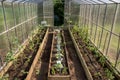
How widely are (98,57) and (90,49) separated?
35.7 inches

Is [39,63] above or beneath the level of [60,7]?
beneath

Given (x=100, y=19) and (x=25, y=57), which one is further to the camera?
(x=100, y=19)

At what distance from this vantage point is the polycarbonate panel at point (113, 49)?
16.1ft

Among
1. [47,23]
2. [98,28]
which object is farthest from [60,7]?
[98,28]

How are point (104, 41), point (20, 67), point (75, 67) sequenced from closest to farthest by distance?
point (20, 67), point (75, 67), point (104, 41)

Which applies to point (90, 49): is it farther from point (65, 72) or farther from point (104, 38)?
point (65, 72)

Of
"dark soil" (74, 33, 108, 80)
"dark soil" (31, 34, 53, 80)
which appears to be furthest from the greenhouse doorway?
"dark soil" (31, 34, 53, 80)

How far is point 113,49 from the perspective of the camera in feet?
16.8

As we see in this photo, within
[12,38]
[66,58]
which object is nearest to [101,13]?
[66,58]

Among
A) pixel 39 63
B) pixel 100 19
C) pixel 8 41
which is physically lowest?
pixel 39 63

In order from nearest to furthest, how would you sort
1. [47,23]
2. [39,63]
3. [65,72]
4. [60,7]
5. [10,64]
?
[65,72] < [10,64] < [39,63] < [47,23] < [60,7]

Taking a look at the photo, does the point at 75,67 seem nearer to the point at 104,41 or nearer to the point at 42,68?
the point at 42,68

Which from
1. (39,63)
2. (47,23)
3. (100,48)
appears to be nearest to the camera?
(39,63)

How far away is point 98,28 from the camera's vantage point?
22.5 ft
